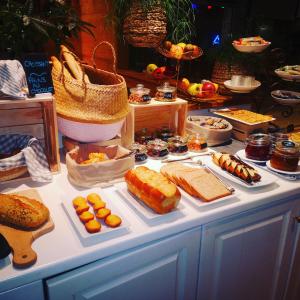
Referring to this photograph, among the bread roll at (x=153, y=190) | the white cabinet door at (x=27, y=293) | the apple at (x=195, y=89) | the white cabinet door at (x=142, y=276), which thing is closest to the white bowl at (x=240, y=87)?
the apple at (x=195, y=89)

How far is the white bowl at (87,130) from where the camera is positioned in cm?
125

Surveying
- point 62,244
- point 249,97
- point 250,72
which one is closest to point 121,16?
point 250,72

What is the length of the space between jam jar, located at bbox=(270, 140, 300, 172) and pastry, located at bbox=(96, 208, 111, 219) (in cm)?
76

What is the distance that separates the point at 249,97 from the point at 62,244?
1.65 meters

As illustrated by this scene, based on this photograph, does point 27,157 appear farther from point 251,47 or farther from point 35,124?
point 251,47

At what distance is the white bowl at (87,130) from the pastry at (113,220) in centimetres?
45

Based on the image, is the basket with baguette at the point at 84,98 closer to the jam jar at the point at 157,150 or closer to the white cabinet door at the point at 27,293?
the jam jar at the point at 157,150

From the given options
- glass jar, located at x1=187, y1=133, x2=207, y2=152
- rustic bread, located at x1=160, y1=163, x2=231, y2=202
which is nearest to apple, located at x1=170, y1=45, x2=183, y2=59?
glass jar, located at x1=187, y1=133, x2=207, y2=152

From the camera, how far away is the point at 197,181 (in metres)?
1.13

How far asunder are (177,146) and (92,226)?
2.35ft

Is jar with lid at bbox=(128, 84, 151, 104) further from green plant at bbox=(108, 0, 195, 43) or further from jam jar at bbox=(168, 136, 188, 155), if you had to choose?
green plant at bbox=(108, 0, 195, 43)

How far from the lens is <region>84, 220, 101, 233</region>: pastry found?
0.86 meters

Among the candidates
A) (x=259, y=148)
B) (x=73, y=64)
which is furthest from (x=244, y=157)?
(x=73, y=64)

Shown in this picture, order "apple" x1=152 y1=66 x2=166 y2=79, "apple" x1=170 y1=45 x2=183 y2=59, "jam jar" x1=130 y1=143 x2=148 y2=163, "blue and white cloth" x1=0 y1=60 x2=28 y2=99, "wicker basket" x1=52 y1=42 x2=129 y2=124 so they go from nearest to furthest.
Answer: "blue and white cloth" x1=0 y1=60 x2=28 y2=99 < "wicker basket" x1=52 y1=42 x2=129 y2=124 < "jam jar" x1=130 y1=143 x2=148 y2=163 < "apple" x1=170 y1=45 x2=183 y2=59 < "apple" x1=152 y1=66 x2=166 y2=79
